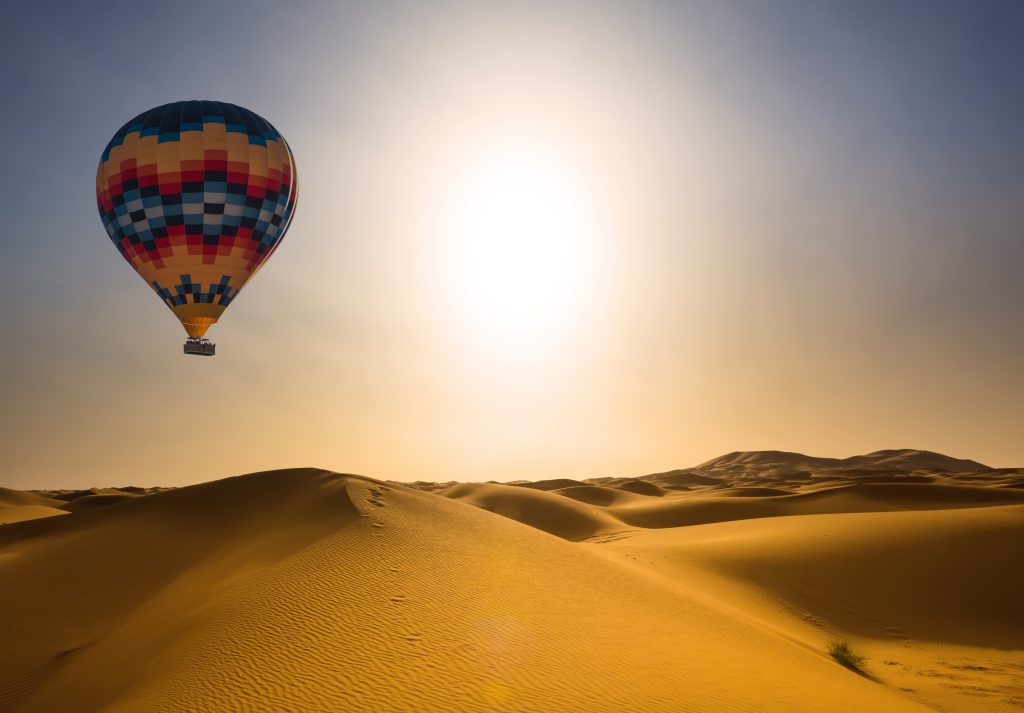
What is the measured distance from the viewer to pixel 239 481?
23.7 metres

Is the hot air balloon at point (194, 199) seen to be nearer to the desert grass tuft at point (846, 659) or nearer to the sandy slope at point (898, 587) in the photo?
the sandy slope at point (898, 587)

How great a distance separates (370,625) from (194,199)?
23665 millimetres

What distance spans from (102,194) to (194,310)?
7045 millimetres

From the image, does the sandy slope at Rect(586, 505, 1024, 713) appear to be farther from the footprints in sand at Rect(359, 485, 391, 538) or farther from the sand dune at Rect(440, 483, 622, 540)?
the sand dune at Rect(440, 483, 622, 540)

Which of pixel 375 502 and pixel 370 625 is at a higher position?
pixel 375 502

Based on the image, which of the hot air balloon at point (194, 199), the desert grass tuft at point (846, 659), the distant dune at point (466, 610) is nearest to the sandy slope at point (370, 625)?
the distant dune at point (466, 610)

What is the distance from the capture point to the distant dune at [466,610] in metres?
8.24

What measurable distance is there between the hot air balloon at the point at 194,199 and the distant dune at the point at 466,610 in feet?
32.4

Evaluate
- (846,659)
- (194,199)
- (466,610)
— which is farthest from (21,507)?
(846,659)

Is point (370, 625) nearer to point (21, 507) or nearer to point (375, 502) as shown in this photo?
point (375, 502)

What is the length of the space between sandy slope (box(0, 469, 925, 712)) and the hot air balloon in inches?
484

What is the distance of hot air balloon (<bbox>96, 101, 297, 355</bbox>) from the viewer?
87.5 feet

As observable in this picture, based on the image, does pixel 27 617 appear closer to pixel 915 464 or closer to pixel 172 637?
pixel 172 637

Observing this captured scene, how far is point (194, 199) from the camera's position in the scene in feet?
87.5
